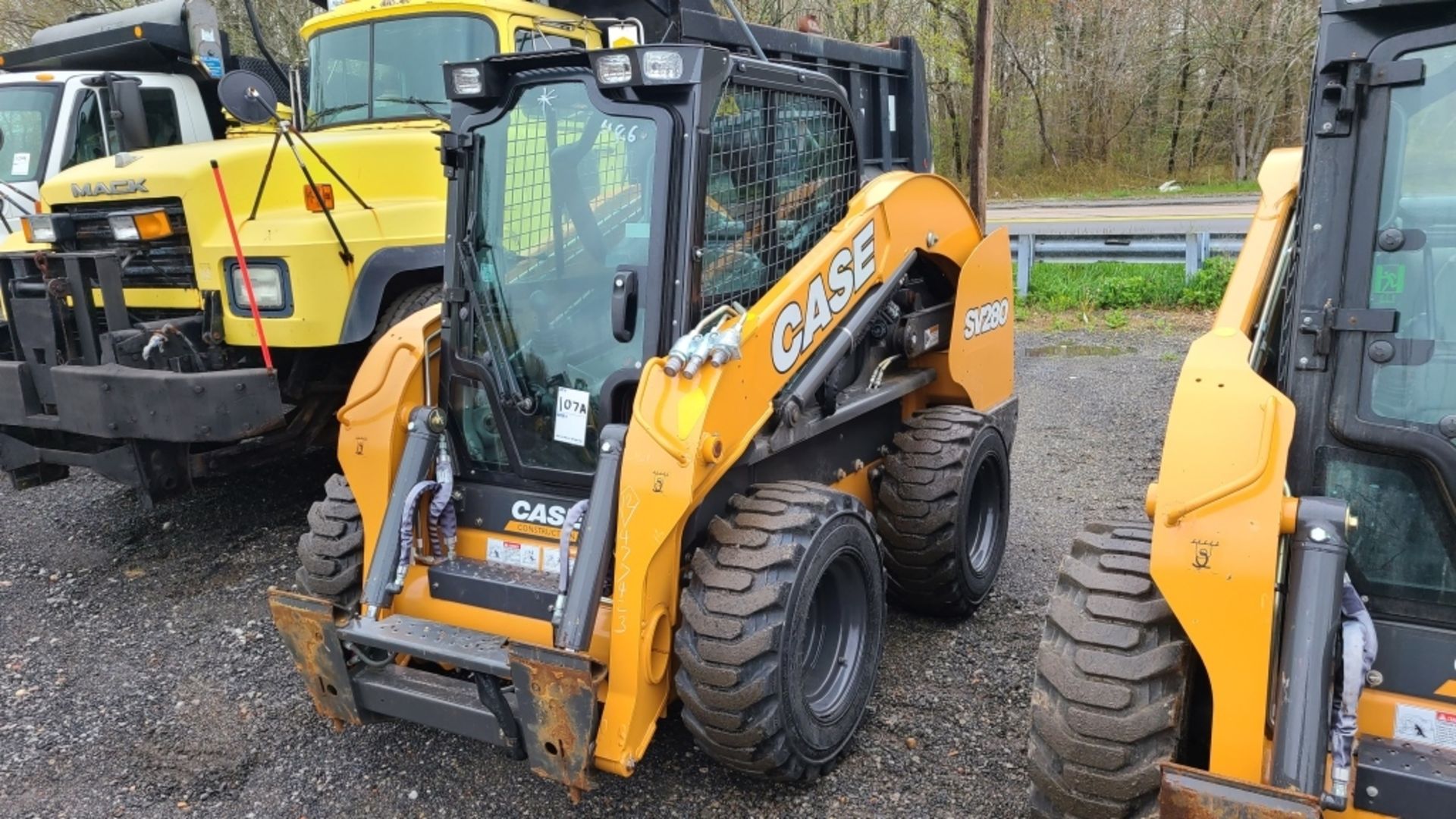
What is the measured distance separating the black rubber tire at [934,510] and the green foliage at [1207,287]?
699 cm

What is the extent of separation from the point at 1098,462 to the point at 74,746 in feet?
18.6

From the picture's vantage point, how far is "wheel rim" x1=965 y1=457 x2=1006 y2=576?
4832 mm

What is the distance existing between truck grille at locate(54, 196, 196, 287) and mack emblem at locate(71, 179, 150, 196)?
57 millimetres

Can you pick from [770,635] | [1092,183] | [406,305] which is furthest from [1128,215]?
[770,635]

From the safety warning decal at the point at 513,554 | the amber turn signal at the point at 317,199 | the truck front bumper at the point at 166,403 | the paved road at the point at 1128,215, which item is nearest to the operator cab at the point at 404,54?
the amber turn signal at the point at 317,199

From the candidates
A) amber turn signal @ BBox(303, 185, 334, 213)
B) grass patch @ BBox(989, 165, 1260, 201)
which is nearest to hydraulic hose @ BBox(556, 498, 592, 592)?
amber turn signal @ BBox(303, 185, 334, 213)

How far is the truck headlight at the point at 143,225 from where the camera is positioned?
196 inches

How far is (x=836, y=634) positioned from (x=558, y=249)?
166 cm

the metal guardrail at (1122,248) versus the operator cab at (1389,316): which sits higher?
the operator cab at (1389,316)

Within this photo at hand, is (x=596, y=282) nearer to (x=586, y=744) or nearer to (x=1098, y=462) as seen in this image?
(x=586, y=744)

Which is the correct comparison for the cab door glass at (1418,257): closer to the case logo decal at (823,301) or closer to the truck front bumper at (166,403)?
the case logo decal at (823,301)

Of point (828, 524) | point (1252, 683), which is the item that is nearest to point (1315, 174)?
point (1252, 683)

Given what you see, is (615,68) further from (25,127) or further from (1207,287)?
(1207,287)

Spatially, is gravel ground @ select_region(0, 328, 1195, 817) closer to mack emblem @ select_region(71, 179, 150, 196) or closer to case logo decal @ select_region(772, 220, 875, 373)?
case logo decal @ select_region(772, 220, 875, 373)
